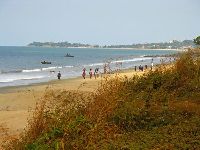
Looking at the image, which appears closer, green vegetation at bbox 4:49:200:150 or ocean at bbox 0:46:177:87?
green vegetation at bbox 4:49:200:150

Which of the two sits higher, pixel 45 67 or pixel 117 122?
pixel 117 122

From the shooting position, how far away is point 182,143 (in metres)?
6.12

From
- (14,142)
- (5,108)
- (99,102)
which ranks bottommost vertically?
(5,108)

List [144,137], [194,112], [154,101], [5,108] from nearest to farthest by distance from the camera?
[144,137]
[194,112]
[154,101]
[5,108]

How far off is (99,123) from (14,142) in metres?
1.47

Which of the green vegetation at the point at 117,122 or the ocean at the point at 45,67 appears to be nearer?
the green vegetation at the point at 117,122

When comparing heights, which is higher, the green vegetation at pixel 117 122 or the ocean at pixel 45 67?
the green vegetation at pixel 117 122

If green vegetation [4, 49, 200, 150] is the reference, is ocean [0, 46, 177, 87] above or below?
below

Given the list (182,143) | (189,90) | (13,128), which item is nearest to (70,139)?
(182,143)

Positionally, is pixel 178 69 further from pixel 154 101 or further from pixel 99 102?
pixel 99 102

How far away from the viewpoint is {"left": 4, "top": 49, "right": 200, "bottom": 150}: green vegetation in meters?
6.29

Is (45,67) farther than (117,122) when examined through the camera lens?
Yes

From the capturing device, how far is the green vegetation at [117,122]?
20.6 feet

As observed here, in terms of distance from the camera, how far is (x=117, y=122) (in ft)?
24.4
